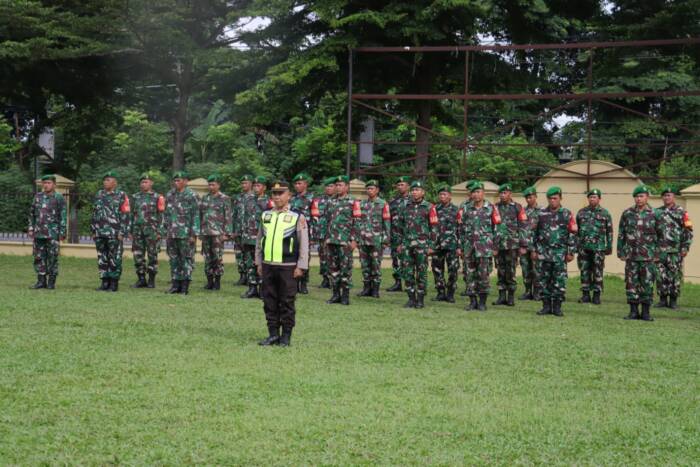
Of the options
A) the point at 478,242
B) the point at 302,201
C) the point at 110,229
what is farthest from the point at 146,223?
the point at 478,242

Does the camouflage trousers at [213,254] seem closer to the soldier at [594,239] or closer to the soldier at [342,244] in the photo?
the soldier at [342,244]

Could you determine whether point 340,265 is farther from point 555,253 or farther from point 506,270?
point 555,253

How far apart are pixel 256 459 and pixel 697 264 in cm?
1632

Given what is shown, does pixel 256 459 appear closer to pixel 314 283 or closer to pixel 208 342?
pixel 208 342

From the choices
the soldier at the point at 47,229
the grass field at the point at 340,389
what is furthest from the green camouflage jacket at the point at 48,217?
the grass field at the point at 340,389

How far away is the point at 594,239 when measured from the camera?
1577 centimetres

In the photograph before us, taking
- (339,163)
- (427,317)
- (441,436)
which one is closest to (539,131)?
(339,163)

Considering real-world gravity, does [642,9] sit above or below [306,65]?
above

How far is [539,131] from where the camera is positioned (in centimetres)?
3866

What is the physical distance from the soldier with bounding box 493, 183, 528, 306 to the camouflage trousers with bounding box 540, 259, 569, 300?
4.02 feet

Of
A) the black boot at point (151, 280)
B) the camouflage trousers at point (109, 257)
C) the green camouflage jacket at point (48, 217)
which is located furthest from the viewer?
the black boot at point (151, 280)

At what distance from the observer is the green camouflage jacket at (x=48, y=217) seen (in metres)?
15.1

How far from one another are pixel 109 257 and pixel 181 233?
51.7 inches

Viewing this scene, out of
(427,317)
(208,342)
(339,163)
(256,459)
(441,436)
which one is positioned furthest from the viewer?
(339,163)
